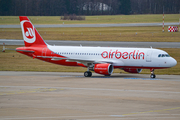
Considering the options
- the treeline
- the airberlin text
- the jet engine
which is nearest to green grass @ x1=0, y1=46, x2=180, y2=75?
the airberlin text

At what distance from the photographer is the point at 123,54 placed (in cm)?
3900

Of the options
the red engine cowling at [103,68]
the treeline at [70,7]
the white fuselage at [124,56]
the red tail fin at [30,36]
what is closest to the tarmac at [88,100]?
the red engine cowling at [103,68]

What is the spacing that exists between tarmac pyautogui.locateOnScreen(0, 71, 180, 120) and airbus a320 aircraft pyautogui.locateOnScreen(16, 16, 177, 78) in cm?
494

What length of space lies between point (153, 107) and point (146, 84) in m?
11.4

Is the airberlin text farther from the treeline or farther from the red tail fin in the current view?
the treeline

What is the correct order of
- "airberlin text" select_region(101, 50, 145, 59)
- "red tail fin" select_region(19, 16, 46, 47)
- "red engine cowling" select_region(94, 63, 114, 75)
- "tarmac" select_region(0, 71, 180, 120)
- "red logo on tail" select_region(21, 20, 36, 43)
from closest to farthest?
1. "tarmac" select_region(0, 71, 180, 120)
2. "red engine cowling" select_region(94, 63, 114, 75)
3. "airberlin text" select_region(101, 50, 145, 59)
4. "red tail fin" select_region(19, 16, 46, 47)
5. "red logo on tail" select_region(21, 20, 36, 43)

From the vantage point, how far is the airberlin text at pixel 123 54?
126 ft

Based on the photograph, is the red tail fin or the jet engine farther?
the red tail fin

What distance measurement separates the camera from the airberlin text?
3844cm

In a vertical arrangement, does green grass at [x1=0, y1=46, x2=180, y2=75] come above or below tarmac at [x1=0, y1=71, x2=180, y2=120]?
above

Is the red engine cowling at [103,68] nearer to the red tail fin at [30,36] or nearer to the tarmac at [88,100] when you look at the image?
the tarmac at [88,100]

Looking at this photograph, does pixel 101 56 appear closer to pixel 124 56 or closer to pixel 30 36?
pixel 124 56

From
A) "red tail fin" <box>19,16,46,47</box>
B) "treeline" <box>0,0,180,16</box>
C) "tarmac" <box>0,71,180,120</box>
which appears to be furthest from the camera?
"treeline" <box>0,0,180,16</box>

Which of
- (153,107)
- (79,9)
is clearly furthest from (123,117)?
(79,9)
